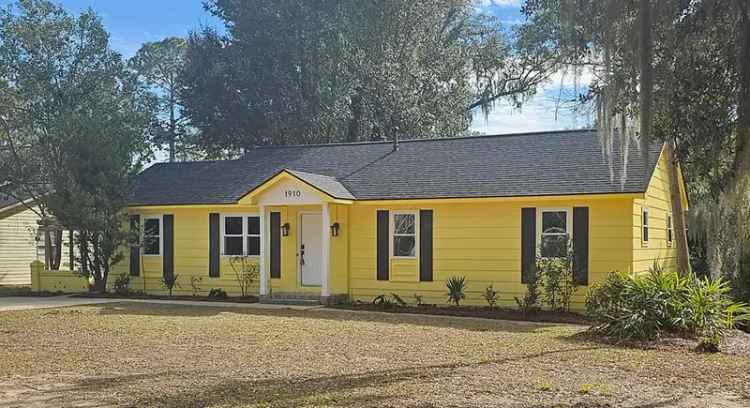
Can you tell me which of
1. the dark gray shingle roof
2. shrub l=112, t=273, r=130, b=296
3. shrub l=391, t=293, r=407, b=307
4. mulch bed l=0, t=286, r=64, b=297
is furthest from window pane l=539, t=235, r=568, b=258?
mulch bed l=0, t=286, r=64, b=297

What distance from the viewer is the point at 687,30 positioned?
902 centimetres

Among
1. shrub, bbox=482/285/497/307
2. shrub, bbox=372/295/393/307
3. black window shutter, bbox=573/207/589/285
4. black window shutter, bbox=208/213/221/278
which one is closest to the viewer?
black window shutter, bbox=573/207/589/285

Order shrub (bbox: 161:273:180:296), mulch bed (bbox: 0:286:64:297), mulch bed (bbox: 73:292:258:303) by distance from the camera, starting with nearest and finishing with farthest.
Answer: mulch bed (bbox: 73:292:258:303), shrub (bbox: 161:273:180:296), mulch bed (bbox: 0:286:64:297)

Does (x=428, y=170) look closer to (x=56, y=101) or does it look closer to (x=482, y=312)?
(x=482, y=312)

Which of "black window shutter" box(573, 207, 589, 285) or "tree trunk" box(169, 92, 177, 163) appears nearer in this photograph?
"black window shutter" box(573, 207, 589, 285)

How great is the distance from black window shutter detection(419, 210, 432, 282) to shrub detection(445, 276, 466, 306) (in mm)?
600

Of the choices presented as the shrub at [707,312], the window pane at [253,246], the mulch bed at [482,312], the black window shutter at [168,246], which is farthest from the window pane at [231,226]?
the shrub at [707,312]

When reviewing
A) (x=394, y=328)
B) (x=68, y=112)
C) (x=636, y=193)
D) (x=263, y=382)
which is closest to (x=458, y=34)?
(x=68, y=112)

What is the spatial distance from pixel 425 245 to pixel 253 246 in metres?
4.52

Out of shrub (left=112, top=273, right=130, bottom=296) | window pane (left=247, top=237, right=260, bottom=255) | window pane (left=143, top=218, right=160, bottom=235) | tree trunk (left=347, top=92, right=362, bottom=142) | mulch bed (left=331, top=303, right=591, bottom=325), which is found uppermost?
tree trunk (left=347, top=92, right=362, bottom=142)

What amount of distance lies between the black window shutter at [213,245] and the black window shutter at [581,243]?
8.65m

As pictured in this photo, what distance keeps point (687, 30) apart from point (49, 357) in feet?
28.3

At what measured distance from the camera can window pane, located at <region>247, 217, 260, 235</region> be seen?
747 inches

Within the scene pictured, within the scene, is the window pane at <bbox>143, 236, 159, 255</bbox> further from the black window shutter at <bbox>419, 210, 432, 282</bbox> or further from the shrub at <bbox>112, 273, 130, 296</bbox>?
the black window shutter at <bbox>419, 210, 432, 282</bbox>
